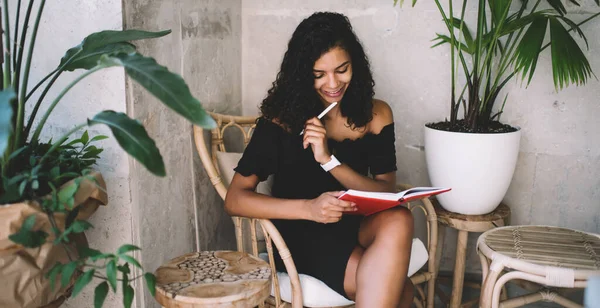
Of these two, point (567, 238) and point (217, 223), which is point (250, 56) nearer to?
point (217, 223)

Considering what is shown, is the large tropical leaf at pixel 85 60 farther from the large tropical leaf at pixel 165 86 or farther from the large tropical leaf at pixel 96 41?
the large tropical leaf at pixel 165 86

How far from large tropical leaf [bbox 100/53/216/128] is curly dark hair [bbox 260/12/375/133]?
2.52 ft

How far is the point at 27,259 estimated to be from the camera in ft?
3.63

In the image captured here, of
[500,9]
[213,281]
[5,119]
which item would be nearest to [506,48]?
[500,9]

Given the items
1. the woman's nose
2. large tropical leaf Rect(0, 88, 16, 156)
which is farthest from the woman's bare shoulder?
large tropical leaf Rect(0, 88, 16, 156)

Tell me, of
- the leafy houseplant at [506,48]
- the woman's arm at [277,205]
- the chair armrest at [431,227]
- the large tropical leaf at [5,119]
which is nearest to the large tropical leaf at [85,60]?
the large tropical leaf at [5,119]

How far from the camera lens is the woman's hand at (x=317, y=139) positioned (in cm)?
168

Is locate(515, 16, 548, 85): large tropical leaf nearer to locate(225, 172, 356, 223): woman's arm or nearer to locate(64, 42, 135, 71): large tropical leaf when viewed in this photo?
locate(225, 172, 356, 223): woman's arm

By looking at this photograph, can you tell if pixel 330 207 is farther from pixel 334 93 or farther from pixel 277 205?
pixel 334 93

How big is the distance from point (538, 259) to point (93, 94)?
136 cm

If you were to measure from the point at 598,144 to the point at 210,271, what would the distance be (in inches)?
65.9

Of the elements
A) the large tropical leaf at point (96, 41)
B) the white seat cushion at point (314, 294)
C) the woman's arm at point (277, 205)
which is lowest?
the white seat cushion at point (314, 294)

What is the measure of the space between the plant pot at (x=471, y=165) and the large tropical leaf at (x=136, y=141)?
47.1 inches

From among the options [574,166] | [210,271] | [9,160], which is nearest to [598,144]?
[574,166]
